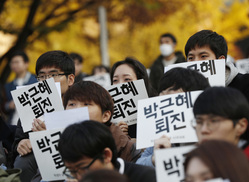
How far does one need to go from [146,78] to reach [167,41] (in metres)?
3.27

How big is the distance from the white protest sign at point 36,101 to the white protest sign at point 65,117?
0.76 m

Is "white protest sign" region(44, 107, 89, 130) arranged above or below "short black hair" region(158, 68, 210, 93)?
below

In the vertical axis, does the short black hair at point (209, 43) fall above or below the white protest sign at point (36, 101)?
above

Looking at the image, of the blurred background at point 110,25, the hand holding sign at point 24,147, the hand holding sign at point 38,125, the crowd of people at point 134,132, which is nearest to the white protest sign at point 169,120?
the crowd of people at point 134,132

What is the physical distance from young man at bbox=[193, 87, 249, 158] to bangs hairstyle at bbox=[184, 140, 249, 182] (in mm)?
552

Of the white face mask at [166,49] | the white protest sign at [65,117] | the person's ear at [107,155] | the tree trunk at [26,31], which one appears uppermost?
the tree trunk at [26,31]

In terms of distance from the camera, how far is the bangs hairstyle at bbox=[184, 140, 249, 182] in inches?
92.7

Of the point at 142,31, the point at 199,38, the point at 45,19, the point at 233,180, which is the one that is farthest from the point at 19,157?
the point at 142,31

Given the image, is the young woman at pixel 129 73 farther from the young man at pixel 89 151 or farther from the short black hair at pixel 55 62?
the young man at pixel 89 151

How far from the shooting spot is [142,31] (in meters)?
18.0

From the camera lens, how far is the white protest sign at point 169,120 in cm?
360

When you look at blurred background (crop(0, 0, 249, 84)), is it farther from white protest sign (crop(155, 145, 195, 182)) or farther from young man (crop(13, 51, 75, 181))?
white protest sign (crop(155, 145, 195, 182))

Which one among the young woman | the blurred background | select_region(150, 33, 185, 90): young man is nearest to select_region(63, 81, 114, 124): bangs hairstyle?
the young woman

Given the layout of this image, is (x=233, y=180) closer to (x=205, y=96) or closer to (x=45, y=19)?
(x=205, y=96)
